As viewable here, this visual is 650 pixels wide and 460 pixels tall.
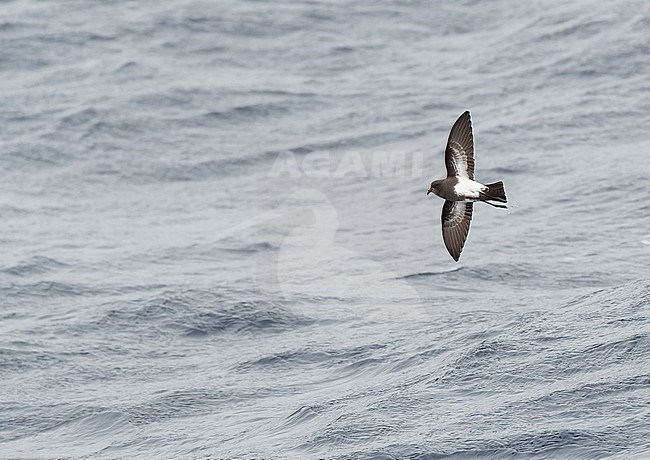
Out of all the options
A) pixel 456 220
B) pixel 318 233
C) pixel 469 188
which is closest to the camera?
pixel 469 188

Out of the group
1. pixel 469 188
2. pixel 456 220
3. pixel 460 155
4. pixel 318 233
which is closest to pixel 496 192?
pixel 469 188

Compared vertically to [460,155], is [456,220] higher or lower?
lower

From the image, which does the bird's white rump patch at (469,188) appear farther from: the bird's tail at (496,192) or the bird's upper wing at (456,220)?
the bird's upper wing at (456,220)

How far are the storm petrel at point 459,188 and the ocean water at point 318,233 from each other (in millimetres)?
2263

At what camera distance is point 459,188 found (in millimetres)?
17891

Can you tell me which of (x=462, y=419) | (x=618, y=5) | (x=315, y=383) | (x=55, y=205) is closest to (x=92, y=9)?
(x=55, y=205)

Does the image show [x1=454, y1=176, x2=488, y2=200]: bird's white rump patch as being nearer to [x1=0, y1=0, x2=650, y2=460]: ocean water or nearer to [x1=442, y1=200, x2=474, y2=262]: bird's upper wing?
[x1=442, y1=200, x2=474, y2=262]: bird's upper wing

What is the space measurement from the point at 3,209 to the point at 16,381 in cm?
762

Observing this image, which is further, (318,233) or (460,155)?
(318,233)

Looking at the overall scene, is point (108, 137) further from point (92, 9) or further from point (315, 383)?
point (315, 383)

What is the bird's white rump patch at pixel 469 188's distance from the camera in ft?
58.3

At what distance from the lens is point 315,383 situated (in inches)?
872

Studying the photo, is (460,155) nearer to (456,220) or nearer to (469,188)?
(469,188)

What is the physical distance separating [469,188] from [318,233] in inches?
440
